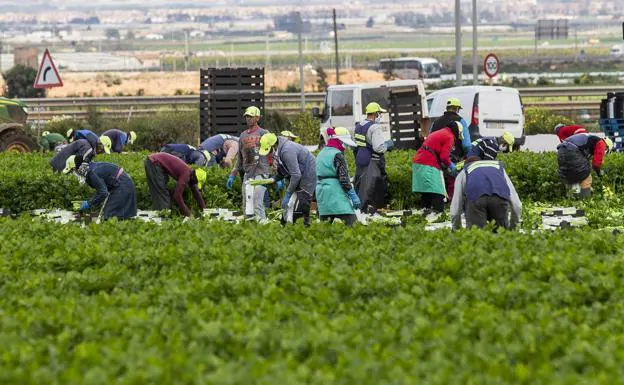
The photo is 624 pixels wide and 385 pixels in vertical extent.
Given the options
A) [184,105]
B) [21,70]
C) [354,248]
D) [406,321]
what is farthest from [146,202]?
[21,70]

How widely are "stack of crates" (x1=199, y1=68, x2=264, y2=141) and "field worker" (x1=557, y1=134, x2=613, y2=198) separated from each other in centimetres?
972

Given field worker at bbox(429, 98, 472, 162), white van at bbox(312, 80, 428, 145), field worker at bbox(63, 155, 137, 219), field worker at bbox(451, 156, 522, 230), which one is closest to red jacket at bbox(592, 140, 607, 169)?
field worker at bbox(429, 98, 472, 162)

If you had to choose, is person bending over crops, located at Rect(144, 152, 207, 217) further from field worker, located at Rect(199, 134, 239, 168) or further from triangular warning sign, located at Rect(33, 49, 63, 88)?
triangular warning sign, located at Rect(33, 49, 63, 88)

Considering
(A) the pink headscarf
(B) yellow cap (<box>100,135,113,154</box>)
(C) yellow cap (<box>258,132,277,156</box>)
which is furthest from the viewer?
(B) yellow cap (<box>100,135,113,154</box>)

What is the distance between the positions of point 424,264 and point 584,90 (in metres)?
50.1

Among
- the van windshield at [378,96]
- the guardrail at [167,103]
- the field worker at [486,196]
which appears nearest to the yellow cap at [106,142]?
the field worker at [486,196]

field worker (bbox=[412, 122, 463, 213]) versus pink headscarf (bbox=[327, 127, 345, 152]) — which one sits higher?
pink headscarf (bbox=[327, 127, 345, 152])

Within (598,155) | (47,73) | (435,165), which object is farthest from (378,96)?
(435,165)

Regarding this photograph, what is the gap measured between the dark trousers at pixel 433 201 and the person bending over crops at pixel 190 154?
11.0 feet

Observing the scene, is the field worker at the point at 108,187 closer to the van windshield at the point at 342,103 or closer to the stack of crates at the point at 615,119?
the stack of crates at the point at 615,119

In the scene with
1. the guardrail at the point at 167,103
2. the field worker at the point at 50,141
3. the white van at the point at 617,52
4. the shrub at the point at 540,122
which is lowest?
the white van at the point at 617,52

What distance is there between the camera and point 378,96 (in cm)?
3216

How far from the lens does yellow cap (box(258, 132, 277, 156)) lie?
1611cm

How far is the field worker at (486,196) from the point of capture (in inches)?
528
